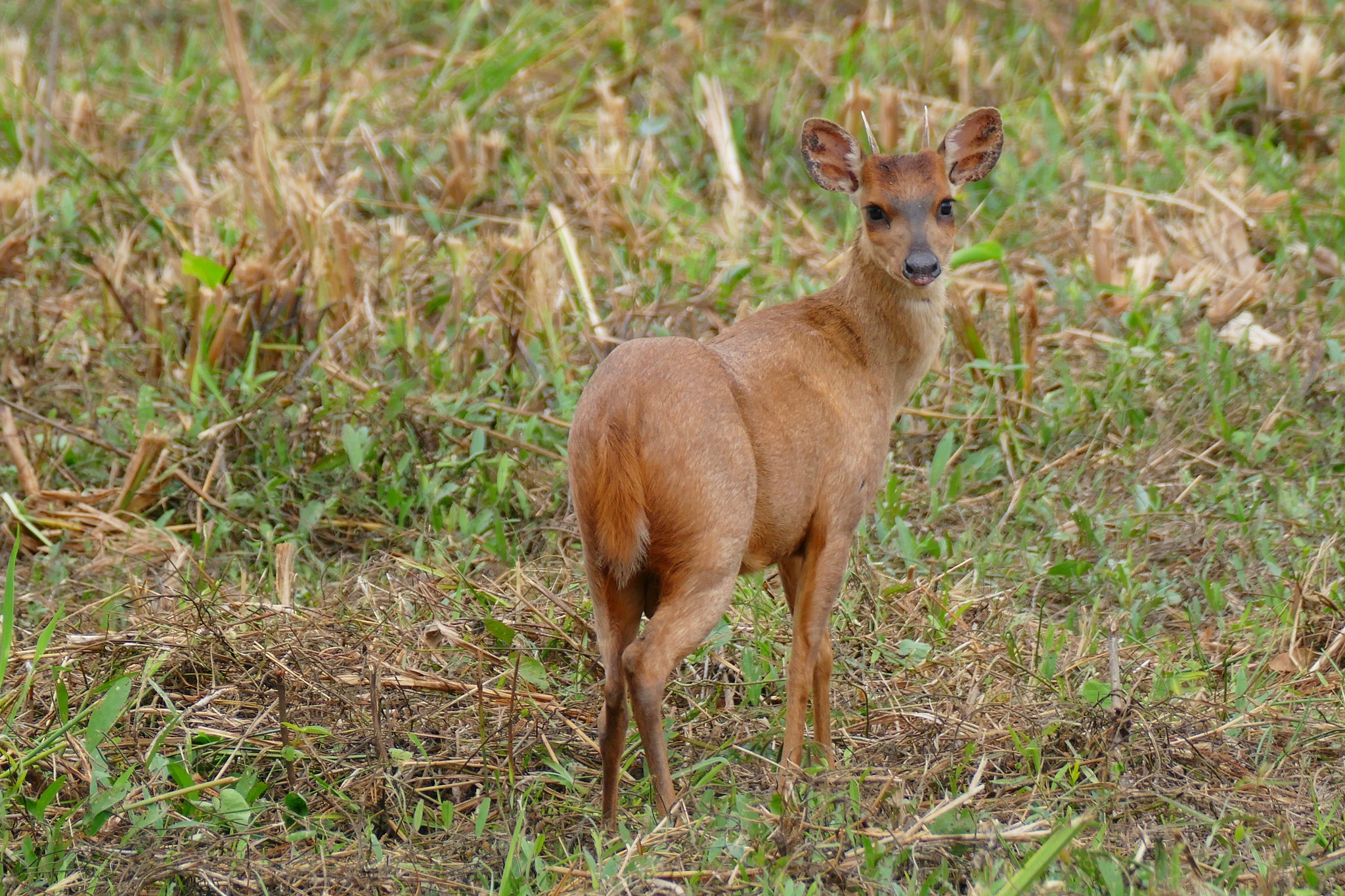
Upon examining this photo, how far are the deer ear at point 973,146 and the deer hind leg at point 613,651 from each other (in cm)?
163

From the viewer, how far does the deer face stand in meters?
3.96

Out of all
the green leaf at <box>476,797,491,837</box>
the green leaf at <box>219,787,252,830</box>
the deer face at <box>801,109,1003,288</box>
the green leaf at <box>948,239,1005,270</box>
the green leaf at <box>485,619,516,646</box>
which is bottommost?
the green leaf at <box>485,619,516,646</box>

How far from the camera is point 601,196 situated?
280 inches

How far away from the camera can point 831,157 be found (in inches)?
168

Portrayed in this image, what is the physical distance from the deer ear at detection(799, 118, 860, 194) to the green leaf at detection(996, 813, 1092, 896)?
6.55 feet

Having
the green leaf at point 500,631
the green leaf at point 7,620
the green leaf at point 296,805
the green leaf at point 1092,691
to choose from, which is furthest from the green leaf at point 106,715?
the green leaf at point 1092,691

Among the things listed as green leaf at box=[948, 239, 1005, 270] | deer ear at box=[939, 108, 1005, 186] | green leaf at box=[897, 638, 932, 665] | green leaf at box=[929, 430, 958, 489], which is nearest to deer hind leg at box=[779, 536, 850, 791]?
green leaf at box=[897, 638, 932, 665]

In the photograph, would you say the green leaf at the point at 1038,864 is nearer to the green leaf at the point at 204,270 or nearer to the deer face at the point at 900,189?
the deer face at the point at 900,189

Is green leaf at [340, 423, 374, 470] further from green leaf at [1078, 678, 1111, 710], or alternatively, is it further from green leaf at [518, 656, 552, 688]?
green leaf at [1078, 678, 1111, 710]

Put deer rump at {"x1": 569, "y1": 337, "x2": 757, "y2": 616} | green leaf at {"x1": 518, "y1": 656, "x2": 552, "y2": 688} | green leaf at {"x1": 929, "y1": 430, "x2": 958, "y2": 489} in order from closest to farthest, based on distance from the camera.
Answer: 1. deer rump at {"x1": 569, "y1": 337, "x2": 757, "y2": 616}
2. green leaf at {"x1": 518, "y1": 656, "x2": 552, "y2": 688}
3. green leaf at {"x1": 929, "y1": 430, "x2": 958, "y2": 489}

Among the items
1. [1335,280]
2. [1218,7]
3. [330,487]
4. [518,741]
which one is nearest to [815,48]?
[1218,7]

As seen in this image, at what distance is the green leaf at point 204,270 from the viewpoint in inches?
238

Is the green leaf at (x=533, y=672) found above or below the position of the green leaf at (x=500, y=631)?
below

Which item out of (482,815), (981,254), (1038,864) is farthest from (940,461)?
(1038,864)
